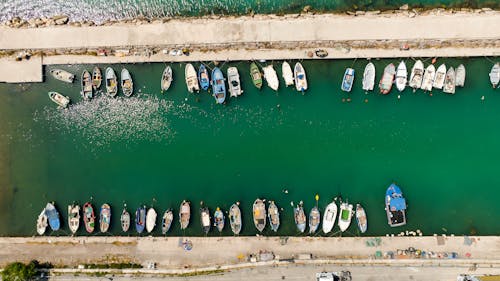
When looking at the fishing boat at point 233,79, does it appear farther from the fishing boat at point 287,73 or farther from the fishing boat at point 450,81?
the fishing boat at point 450,81

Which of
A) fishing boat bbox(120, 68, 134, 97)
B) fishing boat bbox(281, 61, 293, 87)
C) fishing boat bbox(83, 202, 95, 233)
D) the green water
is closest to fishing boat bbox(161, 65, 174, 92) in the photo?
the green water

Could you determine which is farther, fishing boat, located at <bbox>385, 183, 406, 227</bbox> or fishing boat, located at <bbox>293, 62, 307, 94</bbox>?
fishing boat, located at <bbox>293, 62, 307, 94</bbox>

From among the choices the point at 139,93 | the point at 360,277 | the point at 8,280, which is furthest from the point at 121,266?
the point at 360,277

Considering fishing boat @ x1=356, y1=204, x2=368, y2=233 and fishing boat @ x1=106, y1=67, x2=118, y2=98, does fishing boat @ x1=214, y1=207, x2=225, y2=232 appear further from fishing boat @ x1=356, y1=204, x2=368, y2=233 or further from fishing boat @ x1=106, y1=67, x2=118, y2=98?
fishing boat @ x1=106, y1=67, x2=118, y2=98

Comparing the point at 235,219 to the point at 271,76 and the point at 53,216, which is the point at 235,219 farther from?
the point at 53,216

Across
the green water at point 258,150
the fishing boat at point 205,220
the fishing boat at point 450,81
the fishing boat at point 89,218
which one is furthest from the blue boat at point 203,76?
the fishing boat at point 450,81

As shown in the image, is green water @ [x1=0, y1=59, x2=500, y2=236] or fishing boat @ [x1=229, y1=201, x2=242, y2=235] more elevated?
green water @ [x1=0, y1=59, x2=500, y2=236]

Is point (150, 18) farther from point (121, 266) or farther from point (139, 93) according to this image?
point (121, 266)
